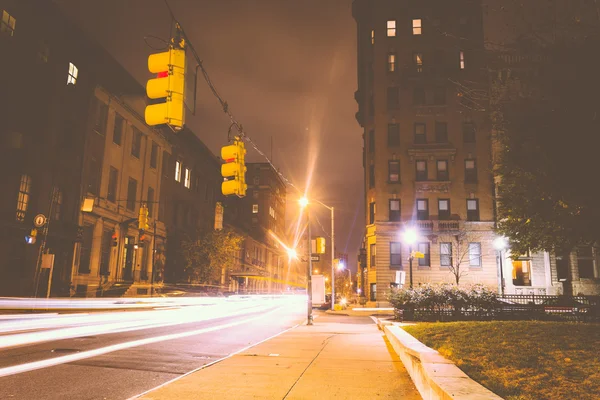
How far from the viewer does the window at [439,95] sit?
44.5 meters

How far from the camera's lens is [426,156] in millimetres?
44125

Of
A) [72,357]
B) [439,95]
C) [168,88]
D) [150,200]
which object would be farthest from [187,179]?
[168,88]

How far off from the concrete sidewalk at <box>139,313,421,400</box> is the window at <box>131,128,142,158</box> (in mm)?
31672

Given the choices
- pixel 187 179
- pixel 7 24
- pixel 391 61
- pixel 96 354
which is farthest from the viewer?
pixel 187 179

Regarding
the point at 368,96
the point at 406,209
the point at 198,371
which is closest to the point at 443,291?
the point at 198,371

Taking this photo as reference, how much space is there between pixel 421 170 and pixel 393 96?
25.7ft

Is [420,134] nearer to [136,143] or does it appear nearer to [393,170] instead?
[393,170]

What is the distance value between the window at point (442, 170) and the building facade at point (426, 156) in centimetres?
10

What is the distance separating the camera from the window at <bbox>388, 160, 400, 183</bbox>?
44312mm

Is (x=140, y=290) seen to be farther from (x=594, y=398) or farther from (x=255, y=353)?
(x=594, y=398)

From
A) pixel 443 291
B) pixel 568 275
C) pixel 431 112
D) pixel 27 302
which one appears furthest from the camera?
pixel 431 112

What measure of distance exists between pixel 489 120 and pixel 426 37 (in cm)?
3494

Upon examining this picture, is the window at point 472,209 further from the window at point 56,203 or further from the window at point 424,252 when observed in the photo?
the window at point 56,203

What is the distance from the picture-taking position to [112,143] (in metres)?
36.1
